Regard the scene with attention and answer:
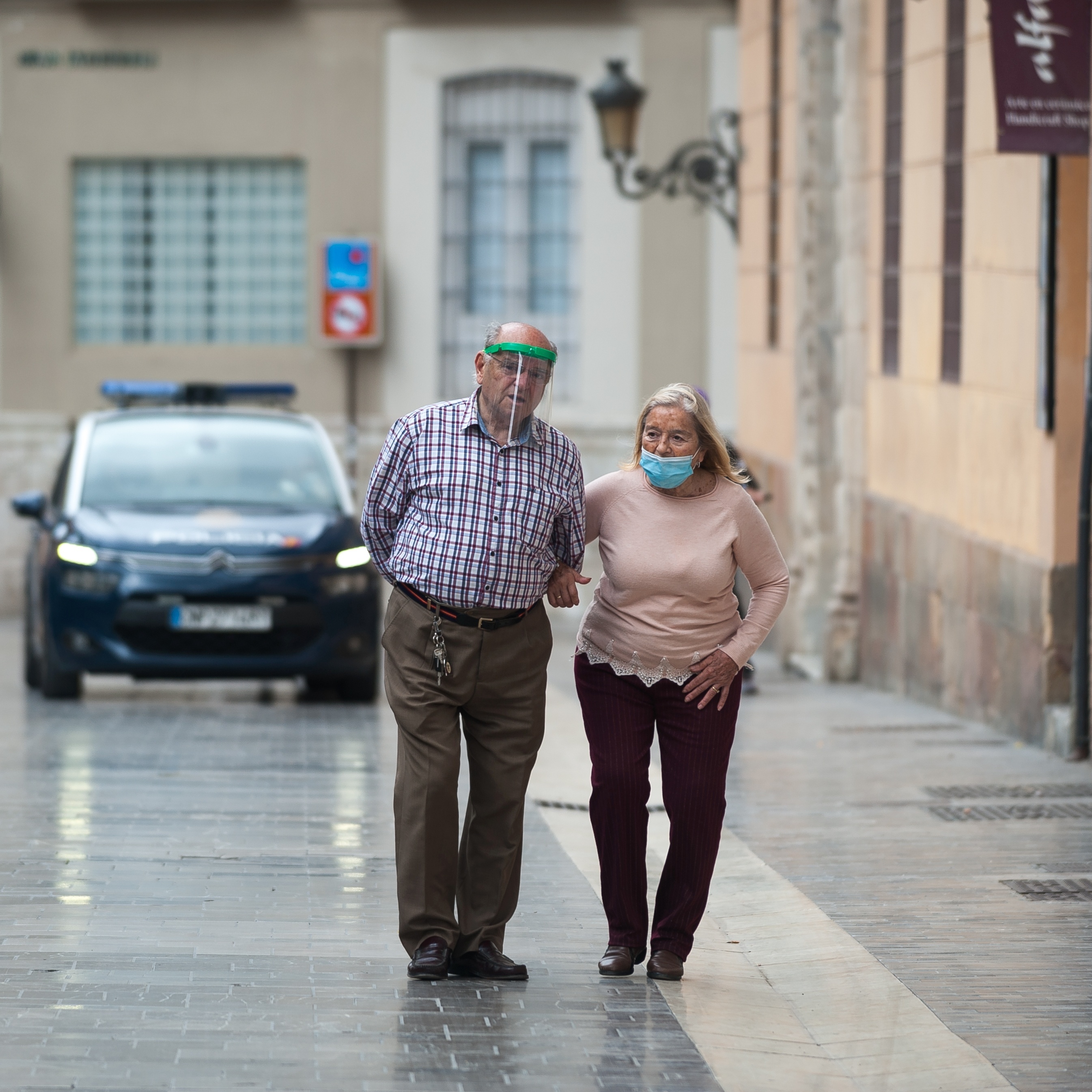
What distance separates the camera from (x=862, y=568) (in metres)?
14.7

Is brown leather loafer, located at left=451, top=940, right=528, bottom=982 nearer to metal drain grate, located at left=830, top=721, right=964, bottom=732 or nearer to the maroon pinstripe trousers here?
the maroon pinstripe trousers

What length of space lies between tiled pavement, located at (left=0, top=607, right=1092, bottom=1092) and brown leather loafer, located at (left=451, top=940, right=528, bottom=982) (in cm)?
7

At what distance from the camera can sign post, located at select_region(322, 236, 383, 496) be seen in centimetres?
2164

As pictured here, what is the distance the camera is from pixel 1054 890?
7.20 m

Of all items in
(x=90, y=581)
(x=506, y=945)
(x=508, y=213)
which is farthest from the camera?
(x=508, y=213)

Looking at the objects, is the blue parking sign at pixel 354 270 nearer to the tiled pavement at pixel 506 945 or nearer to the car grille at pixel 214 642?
the car grille at pixel 214 642

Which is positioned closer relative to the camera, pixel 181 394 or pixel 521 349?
pixel 521 349

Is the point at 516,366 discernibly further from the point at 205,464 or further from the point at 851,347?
the point at 851,347

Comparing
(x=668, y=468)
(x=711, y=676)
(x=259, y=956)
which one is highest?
(x=668, y=468)

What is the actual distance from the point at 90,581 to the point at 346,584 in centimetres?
140

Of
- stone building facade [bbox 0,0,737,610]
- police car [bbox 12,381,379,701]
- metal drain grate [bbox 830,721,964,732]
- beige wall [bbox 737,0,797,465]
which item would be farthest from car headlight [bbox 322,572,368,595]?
stone building facade [bbox 0,0,737,610]

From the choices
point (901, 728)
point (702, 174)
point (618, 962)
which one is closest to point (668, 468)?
point (618, 962)

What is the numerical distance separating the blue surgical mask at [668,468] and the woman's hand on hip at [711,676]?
0.47 metres

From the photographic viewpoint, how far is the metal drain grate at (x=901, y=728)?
11672 millimetres
